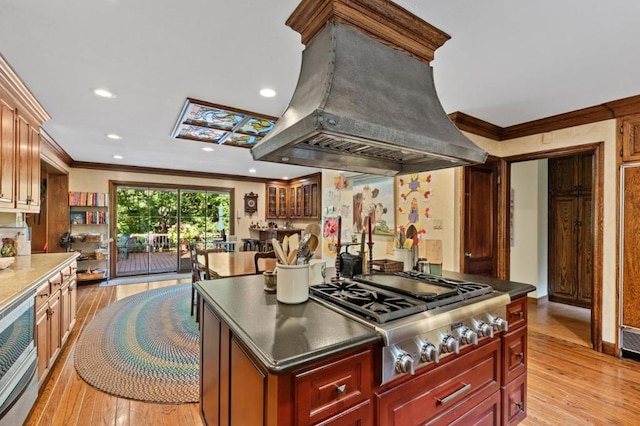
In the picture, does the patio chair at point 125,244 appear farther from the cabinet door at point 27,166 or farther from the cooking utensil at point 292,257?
the cooking utensil at point 292,257

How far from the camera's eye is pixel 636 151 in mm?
2848

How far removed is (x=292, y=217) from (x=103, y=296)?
4429 mm

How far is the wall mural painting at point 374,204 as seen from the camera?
3.92 m

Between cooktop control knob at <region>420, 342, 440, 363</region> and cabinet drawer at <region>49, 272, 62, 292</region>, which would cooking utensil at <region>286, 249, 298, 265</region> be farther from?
cabinet drawer at <region>49, 272, 62, 292</region>

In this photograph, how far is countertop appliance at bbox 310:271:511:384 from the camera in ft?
3.81

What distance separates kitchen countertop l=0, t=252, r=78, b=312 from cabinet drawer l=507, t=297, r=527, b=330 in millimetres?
2778

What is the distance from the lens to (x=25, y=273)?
7.86ft

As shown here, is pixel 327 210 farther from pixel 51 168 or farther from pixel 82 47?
pixel 51 168

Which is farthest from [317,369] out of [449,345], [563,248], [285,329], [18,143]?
[563,248]

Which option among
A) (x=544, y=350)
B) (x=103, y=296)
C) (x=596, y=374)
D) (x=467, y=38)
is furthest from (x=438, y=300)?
(x=103, y=296)

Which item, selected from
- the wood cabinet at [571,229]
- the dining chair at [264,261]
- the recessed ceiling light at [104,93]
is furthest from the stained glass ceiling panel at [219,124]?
the wood cabinet at [571,229]

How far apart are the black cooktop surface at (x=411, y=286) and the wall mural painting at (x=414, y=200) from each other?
168cm

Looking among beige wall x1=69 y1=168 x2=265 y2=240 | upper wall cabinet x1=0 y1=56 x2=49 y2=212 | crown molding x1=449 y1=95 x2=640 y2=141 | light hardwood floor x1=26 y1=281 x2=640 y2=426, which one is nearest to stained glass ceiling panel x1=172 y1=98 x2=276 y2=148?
upper wall cabinet x1=0 y1=56 x2=49 y2=212

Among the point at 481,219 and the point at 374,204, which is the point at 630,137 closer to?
the point at 481,219
